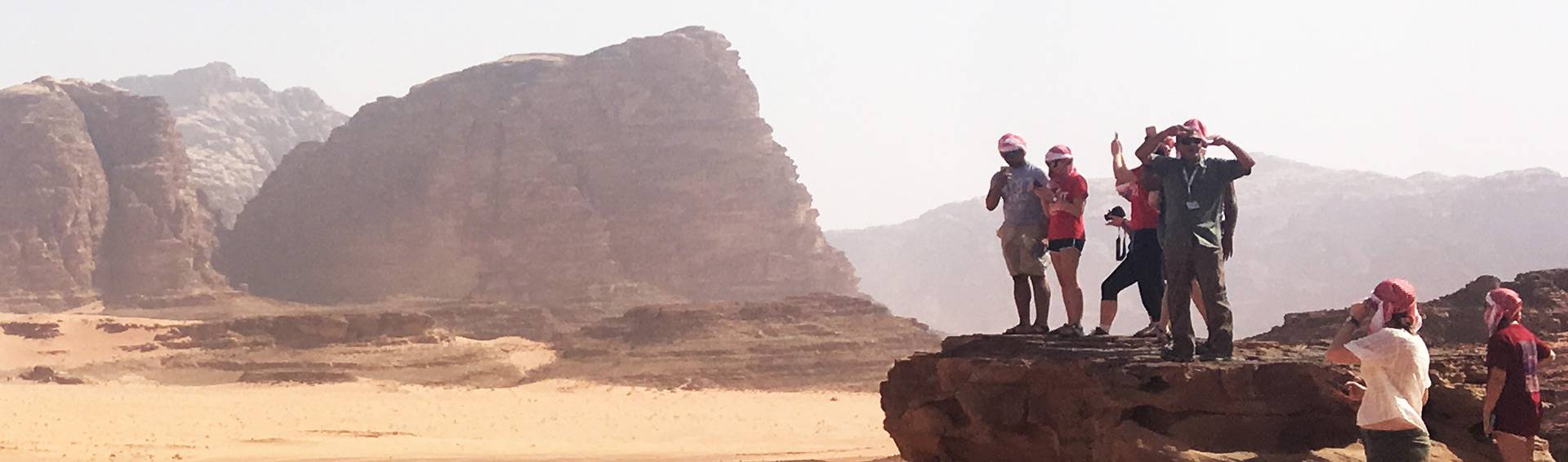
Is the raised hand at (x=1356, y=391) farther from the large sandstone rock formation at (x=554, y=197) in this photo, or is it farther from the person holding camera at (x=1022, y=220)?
the large sandstone rock formation at (x=554, y=197)

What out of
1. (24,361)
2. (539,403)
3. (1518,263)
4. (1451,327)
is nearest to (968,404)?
(1451,327)

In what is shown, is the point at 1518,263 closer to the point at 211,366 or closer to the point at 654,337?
the point at 654,337

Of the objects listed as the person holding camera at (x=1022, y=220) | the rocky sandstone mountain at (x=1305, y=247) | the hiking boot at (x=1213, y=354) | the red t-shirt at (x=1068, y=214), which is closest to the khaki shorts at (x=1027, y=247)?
the person holding camera at (x=1022, y=220)

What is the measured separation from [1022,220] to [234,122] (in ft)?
473

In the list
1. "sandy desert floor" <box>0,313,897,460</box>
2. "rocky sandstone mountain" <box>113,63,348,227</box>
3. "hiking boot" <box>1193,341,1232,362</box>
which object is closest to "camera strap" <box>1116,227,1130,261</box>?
"hiking boot" <box>1193,341,1232,362</box>

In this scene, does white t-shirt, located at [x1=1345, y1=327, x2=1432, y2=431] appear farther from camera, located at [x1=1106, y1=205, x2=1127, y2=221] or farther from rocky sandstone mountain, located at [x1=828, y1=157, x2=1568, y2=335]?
rocky sandstone mountain, located at [x1=828, y1=157, x2=1568, y2=335]

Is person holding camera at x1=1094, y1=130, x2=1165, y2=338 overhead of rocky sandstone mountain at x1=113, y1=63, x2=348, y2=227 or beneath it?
beneath

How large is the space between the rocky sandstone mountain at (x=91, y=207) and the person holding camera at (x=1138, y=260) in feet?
214

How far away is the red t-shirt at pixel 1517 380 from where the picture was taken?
5930mm

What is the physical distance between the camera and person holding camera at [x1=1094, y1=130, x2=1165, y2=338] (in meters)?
8.37

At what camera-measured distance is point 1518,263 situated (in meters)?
104

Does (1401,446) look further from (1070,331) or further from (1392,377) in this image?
(1070,331)

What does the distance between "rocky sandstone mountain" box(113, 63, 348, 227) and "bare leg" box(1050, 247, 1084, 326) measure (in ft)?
326

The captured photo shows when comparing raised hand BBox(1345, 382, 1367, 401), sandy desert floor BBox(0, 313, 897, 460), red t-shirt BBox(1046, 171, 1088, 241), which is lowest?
sandy desert floor BBox(0, 313, 897, 460)
